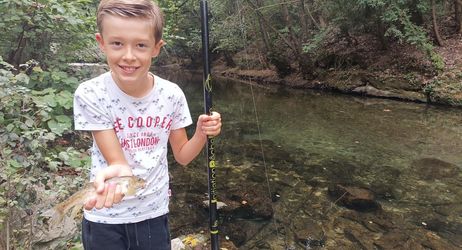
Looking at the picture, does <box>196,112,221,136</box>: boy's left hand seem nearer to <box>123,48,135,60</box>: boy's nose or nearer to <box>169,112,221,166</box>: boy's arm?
<box>169,112,221,166</box>: boy's arm

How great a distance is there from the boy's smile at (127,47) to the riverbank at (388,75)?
45.6 ft

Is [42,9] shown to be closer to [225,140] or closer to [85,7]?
[85,7]

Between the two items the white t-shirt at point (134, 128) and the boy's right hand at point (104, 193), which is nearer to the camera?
the boy's right hand at point (104, 193)

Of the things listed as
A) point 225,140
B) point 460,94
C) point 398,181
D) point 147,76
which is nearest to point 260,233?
point 398,181

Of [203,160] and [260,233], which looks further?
[203,160]

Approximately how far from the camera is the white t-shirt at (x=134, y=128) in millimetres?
1860

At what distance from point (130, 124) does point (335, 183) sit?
5651 millimetres

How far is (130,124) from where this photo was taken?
1.94 m

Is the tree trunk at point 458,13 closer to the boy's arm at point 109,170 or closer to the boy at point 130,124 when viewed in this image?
the boy at point 130,124

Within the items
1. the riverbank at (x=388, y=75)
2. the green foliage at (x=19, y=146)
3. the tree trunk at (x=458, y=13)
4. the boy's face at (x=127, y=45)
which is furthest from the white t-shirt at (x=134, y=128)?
the tree trunk at (x=458, y=13)

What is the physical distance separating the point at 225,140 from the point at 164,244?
7.82m

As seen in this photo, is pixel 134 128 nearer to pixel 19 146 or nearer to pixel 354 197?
pixel 19 146

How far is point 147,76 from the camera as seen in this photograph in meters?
2.00

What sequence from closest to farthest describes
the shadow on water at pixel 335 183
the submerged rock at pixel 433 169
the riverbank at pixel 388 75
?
the shadow on water at pixel 335 183
the submerged rock at pixel 433 169
the riverbank at pixel 388 75
